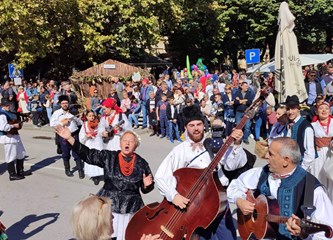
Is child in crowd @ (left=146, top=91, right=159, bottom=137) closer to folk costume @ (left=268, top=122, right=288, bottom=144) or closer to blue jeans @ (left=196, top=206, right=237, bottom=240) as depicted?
folk costume @ (left=268, top=122, right=288, bottom=144)

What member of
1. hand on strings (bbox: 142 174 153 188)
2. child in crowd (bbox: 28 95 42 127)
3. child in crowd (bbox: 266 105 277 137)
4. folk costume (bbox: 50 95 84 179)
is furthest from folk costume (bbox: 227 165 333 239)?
child in crowd (bbox: 28 95 42 127)

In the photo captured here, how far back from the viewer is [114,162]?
15.9 ft

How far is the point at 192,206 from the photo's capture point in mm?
4012

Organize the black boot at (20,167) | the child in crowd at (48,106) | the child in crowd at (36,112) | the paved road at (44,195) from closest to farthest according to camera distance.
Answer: the paved road at (44,195) < the black boot at (20,167) < the child in crowd at (48,106) < the child in crowd at (36,112)

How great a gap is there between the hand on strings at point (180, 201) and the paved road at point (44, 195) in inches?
119

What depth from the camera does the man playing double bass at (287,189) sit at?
3199 mm

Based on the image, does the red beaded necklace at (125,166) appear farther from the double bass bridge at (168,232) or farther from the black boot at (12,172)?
the black boot at (12,172)

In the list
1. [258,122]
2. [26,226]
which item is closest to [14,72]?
[258,122]

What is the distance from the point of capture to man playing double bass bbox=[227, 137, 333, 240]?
10.5ft

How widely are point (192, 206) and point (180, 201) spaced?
12 centimetres

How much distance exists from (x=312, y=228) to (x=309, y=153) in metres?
3.10

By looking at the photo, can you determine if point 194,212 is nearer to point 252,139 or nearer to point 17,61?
point 252,139

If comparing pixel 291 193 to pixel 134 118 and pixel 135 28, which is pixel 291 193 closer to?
pixel 134 118

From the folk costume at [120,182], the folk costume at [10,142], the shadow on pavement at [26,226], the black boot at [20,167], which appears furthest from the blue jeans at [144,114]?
the folk costume at [120,182]
